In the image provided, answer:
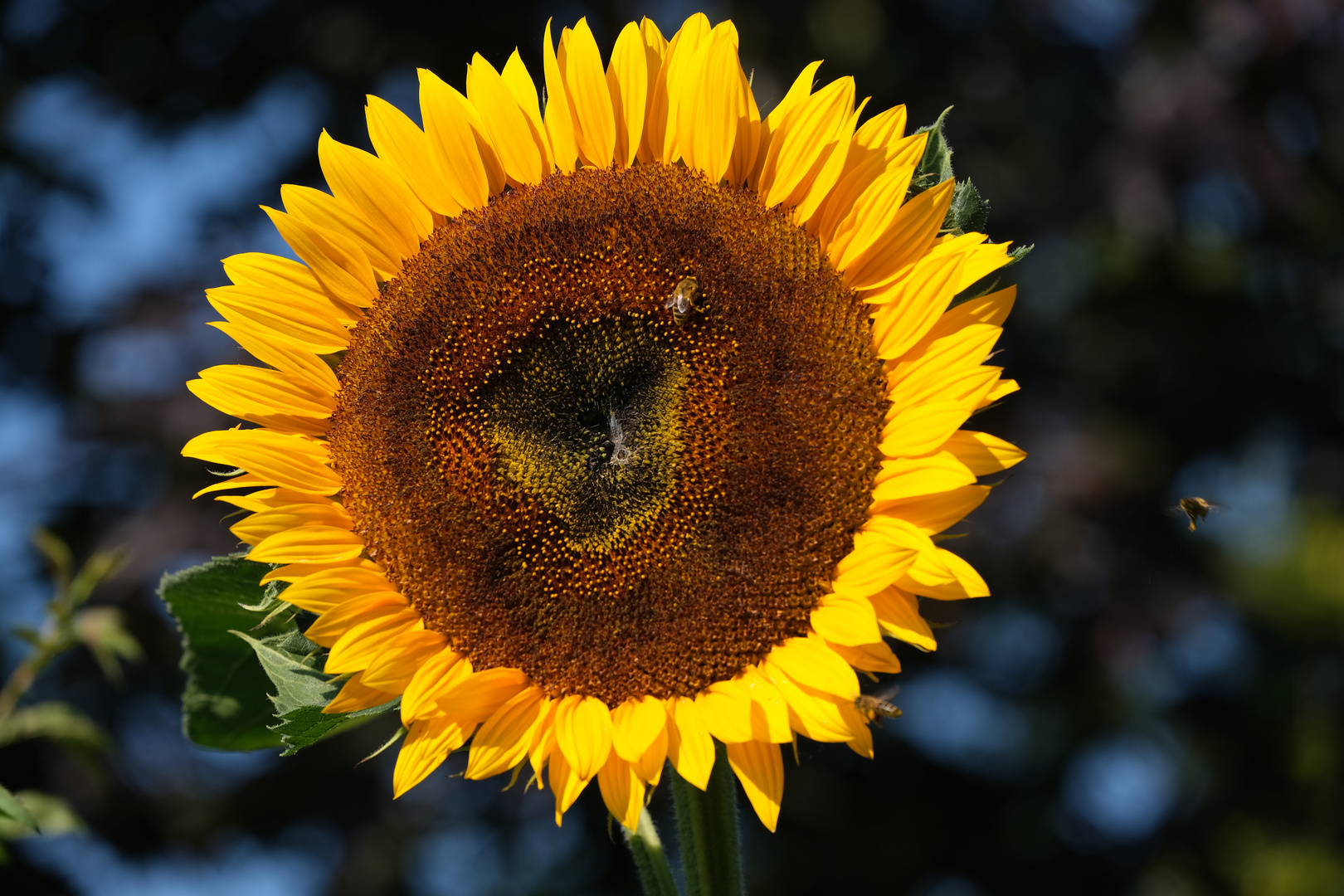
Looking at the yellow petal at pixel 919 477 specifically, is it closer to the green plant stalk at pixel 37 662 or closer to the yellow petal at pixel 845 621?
the yellow petal at pixel 845 621

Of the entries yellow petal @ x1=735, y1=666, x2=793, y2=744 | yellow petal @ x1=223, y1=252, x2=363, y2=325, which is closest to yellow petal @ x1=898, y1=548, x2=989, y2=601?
yellow petal @ x1=735, y1=666, x2=793, y2=744

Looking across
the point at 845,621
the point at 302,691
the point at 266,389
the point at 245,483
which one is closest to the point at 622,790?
the point at 845,621

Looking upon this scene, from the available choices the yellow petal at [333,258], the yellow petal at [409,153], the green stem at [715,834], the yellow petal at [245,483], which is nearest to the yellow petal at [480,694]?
the green stem at [715,834]

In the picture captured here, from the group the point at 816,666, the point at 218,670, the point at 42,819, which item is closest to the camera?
the point at 816,666

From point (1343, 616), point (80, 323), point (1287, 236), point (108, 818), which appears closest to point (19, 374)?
point (80, 323)

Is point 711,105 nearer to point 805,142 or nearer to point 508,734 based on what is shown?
point 805,142

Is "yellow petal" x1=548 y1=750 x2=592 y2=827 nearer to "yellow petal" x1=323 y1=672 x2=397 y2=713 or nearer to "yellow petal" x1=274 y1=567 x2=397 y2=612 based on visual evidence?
"yellow petal" x1=323 y1=672 x2=397 y2=713
